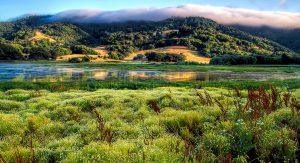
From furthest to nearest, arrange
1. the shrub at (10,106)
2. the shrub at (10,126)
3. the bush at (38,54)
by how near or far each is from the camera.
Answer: the bush at (38,54)
the shrub at (10,106)
the shrub at (10,126)

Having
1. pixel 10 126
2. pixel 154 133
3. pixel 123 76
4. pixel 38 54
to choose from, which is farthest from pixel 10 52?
pixel 154 133

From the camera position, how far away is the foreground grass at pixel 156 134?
385 inches

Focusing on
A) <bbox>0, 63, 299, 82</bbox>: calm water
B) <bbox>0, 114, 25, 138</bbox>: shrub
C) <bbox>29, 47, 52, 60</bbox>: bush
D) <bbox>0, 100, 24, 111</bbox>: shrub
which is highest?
<bbox>0, 114, 25, 138</bbox>: shrub

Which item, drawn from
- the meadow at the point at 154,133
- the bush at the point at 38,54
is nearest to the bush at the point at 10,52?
the bush at the point at 38,54

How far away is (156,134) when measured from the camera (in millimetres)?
12953

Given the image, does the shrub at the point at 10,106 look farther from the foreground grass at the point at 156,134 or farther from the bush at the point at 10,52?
the bush at the point at 10,52

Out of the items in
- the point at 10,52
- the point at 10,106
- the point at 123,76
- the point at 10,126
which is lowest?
the point at 10,52

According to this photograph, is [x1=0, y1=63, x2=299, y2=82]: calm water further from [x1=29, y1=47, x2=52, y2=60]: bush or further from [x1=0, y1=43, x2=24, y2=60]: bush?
[x1=29, y1=47, x2=52, y2=60]: bush

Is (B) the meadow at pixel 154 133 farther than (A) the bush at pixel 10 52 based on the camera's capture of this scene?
No

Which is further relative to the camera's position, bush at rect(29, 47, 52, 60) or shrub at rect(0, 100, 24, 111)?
bush at rect(29, 47, 52, 60)

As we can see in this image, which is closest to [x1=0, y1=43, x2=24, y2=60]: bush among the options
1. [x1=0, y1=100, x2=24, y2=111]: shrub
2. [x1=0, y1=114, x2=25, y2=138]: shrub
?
[x1=0, y1=100, x2=24, y2=111]: shrub

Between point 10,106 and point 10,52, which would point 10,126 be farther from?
point 10,52

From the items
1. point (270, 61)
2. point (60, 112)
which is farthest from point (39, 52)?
point (60, 112)

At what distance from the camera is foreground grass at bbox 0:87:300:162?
9781 millimetres
